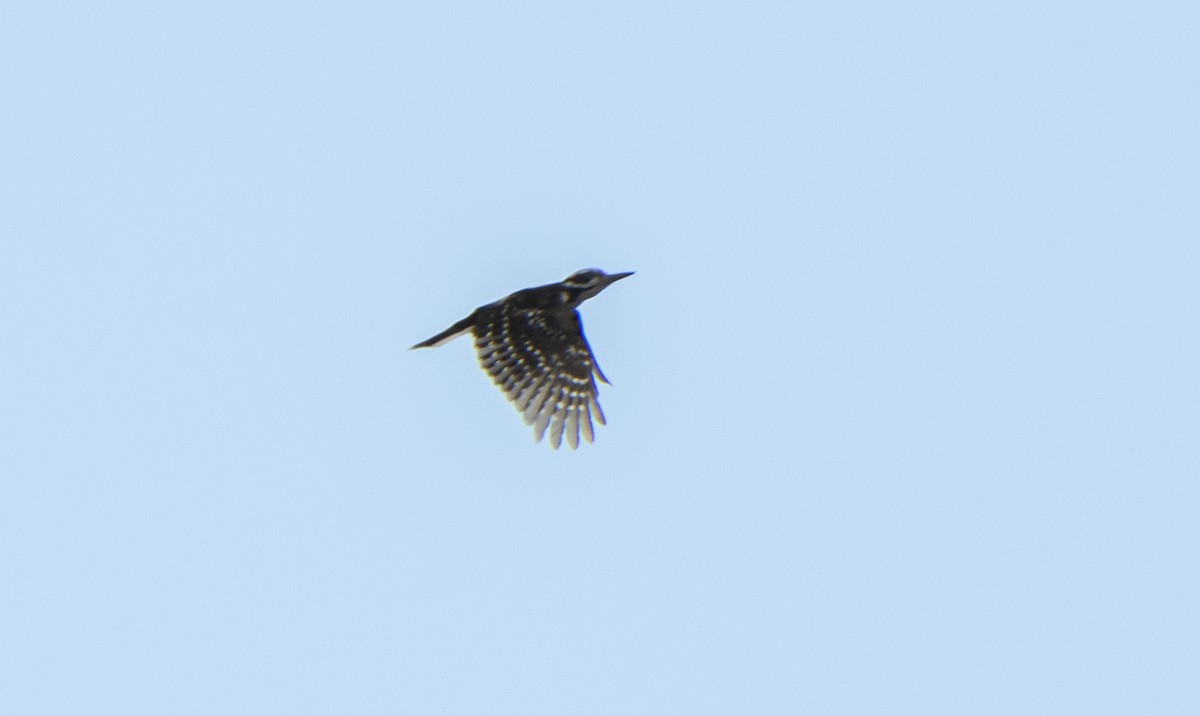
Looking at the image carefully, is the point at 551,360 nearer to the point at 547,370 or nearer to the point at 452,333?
the point at 547,370

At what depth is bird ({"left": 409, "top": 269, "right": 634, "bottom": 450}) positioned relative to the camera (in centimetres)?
2061

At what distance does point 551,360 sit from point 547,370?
0.31ft

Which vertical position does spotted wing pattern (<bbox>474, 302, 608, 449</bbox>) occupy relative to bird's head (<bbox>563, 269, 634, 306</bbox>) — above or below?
below

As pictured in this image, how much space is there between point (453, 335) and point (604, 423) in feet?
4.96

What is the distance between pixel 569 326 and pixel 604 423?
0.89 meters

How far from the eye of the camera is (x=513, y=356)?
20.7 metres

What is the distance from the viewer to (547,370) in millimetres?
20766

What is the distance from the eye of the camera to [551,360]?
2075 centimetres

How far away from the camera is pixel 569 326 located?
20.7m

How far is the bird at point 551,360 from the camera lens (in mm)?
20609

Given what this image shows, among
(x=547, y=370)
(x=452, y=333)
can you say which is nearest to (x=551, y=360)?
(x=547, y=370)

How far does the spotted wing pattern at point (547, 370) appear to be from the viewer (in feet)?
67.8

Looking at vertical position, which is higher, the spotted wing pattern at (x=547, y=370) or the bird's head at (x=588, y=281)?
the bird's head at (x=588, y=281)

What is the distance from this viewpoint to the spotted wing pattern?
67.8 feet
